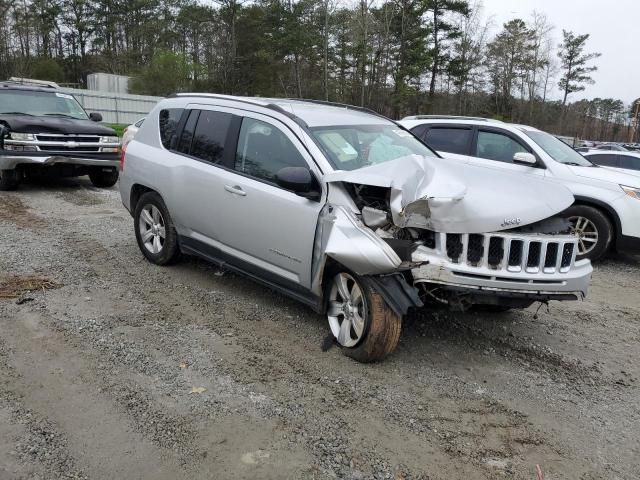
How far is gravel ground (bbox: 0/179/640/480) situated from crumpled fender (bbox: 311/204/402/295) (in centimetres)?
72

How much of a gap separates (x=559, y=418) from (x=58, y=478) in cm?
285

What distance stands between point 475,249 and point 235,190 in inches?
83.0

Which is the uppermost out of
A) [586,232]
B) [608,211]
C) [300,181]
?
[300,181]

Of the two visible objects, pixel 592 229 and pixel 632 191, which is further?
pixel 592 229

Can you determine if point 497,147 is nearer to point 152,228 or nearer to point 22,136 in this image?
point 152,228

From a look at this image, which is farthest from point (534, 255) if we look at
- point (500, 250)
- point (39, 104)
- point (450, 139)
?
point (39, 104)

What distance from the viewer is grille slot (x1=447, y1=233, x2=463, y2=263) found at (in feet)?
12.0

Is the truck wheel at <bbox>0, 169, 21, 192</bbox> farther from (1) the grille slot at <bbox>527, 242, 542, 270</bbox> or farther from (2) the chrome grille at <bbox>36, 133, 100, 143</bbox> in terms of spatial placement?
(1) the grille slot at <bbox>527, 242, 542, 270</bbox>

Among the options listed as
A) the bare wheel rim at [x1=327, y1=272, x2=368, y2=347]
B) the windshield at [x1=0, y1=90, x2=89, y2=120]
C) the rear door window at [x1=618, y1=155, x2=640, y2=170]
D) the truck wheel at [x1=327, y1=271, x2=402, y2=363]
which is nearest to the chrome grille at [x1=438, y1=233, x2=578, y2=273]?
the truck wheel at [x1=327, y1=271, x2=402, y2=363]

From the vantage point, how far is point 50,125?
9859 millimetres

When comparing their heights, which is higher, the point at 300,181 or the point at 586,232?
the point at 300,181

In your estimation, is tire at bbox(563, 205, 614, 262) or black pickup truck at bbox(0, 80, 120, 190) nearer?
tire at bbox(563, 205, 614, 262)

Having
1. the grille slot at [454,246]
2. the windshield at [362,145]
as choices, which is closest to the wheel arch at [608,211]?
the windshield at [362,145]

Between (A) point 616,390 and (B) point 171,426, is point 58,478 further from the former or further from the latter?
(A) point 616,390
